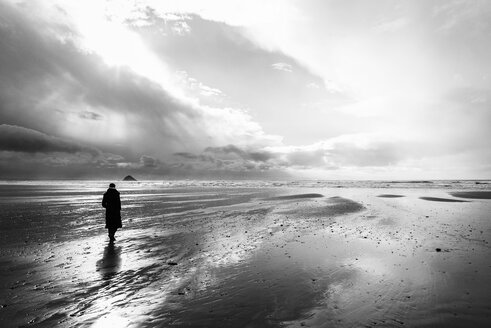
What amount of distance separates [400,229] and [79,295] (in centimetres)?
1860

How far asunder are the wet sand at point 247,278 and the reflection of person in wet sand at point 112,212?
2.63ft

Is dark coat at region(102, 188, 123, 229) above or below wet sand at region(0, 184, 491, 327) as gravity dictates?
above

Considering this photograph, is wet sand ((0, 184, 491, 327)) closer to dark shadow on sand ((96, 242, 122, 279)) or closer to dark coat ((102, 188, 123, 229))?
dark shadow on sand ((96, 242, 122, 279))

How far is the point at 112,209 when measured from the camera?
1619 centimetres

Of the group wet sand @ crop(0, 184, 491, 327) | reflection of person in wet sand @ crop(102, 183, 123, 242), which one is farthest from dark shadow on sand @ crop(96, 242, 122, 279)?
reflection of person in wet sand @ crop(102, 183, 123, 242)

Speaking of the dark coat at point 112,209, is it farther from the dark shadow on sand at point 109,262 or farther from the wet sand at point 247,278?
the dark shadow on sand at point 109,262

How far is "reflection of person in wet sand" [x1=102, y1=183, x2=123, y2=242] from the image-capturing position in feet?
51.0

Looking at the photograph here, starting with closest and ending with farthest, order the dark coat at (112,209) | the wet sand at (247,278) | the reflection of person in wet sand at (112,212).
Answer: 1. the wet sand at (247,278)
2. the reflection of person in wet sand at (112,212)
3. the dark coat at (112,209)

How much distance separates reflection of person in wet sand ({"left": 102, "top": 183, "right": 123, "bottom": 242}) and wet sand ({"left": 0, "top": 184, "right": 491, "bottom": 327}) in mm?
801

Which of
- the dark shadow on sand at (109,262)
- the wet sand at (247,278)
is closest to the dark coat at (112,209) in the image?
the wet sand at (247,278)

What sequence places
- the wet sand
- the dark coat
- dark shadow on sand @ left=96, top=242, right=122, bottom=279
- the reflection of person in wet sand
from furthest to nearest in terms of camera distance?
the dark coat → the reflection of person in wet sand → dark shadow on sand @ left=96, top=242, right=122, bottom=279 → the wet sand

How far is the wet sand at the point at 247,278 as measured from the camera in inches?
267

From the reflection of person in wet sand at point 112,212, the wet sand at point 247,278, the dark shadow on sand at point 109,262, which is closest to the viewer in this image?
the wet sand at point 247,278

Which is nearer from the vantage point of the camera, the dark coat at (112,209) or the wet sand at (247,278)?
the wet sand at (247,278)
